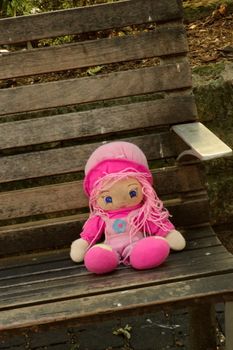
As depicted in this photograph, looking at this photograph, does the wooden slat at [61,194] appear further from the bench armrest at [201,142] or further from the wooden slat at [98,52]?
the wooden slat at [98,52]

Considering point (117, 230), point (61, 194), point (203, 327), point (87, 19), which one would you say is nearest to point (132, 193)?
point (117, 230)

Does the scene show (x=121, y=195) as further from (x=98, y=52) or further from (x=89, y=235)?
(x=98, y=52)

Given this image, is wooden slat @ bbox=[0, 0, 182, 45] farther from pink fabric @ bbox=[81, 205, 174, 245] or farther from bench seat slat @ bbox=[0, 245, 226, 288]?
bench seat slat @ bbox=[0, 245, 226, 288]

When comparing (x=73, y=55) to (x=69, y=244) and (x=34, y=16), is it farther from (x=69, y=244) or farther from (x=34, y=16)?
(x=69, y=244)

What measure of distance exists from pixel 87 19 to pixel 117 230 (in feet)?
2.77

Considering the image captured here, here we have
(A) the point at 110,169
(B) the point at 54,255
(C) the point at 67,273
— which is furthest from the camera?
(B) the point at 54,255

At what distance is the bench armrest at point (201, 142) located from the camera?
1936mm

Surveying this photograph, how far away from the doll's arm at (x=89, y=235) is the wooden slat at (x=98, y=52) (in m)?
0.64

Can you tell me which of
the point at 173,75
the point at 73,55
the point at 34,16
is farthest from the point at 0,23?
the point at 173,75

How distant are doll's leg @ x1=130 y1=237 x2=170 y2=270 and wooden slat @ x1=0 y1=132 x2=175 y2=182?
1.85 feet

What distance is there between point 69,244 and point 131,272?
56cm

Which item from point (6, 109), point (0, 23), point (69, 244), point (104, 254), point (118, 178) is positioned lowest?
point (69, 244)

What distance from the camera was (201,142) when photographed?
2113 mm

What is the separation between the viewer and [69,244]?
2.61 metres
